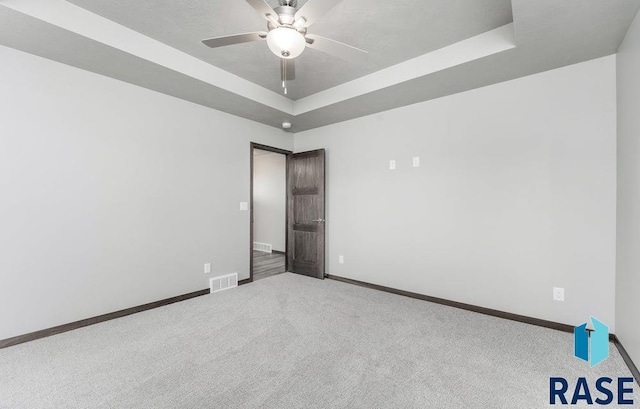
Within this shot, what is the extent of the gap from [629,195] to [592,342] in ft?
4.16

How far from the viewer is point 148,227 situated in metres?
3.22

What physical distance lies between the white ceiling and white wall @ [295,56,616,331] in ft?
1.13

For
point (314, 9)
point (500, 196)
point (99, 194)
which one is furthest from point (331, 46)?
point (99, 194)

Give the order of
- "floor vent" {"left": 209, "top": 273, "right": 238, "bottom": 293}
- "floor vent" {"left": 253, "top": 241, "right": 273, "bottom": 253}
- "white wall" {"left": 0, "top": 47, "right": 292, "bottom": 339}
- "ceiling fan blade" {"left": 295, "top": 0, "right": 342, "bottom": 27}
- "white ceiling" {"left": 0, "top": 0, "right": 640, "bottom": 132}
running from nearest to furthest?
"ceiling fan blade" {"left": 295, "top": 0, "right": 342, "bottom": 27}, "white ceiling" {"left": 0, "top": 0, "right": 640, "bottom": 132}, "white wall" {"left": 0, "top": 47, "right": 292, "bottom": 339}, "floor vent" {"left": 209, "top": 273, "right": 238, "bottom": 293}, "floor vent" {"left": 253, "top": 241, "right": 273, "bottom": 253}

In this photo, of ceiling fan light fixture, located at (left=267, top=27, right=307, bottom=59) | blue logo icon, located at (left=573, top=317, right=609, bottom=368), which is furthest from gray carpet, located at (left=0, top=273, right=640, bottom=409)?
ceiling fan light fixture, located at (left=267, top=27, right=307, bottom=59)

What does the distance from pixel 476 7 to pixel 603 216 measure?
212cm

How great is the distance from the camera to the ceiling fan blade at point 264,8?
162 centimetres

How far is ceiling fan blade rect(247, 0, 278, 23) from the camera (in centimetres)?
162

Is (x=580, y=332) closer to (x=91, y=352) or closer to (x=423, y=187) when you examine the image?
(x=423, y=187)

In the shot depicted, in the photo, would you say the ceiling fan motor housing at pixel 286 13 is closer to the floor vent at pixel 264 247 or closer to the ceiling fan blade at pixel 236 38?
the ceiling fan blade at pixel 236 38

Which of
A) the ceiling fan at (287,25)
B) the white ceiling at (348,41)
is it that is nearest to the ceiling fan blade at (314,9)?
the ceiling fan at (287,25)

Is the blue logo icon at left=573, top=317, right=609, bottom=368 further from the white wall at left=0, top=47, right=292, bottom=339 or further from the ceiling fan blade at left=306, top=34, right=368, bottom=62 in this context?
the white wall at left=0, top=47, right=292, bottom=339

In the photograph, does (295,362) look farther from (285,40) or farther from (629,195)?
(629,195)

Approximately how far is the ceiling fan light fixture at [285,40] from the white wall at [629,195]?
2.32 meters
